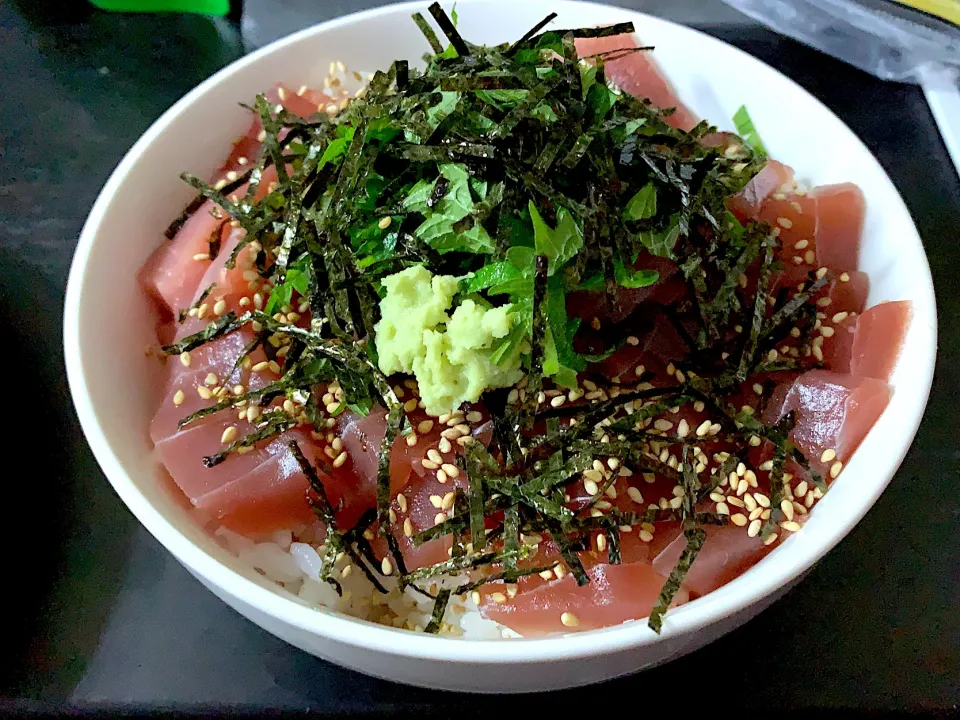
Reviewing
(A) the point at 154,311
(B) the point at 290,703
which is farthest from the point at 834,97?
(B) the point at 290,703

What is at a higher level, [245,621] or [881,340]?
[881,340]

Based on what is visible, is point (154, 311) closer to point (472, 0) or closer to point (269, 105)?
point (269, 105)

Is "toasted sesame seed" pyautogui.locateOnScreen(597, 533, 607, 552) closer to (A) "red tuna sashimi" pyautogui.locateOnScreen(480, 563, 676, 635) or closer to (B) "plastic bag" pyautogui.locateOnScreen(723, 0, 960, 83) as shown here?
(A) "red tuna sashimi" pyautogui.locateOnScreen(480, 563, 676, 635)

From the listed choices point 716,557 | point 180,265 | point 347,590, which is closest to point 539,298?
point 716,557

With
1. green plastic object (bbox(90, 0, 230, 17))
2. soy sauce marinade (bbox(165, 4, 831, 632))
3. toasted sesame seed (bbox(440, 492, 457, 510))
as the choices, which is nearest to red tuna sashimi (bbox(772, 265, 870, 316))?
soy sauce marinade (bbox(165, 4, 831, 632))

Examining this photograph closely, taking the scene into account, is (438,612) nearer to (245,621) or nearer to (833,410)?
(245,621)

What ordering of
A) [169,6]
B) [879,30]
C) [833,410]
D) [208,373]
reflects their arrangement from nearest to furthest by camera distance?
[833,410]
[208,373]
[879,30]
[169,6]
